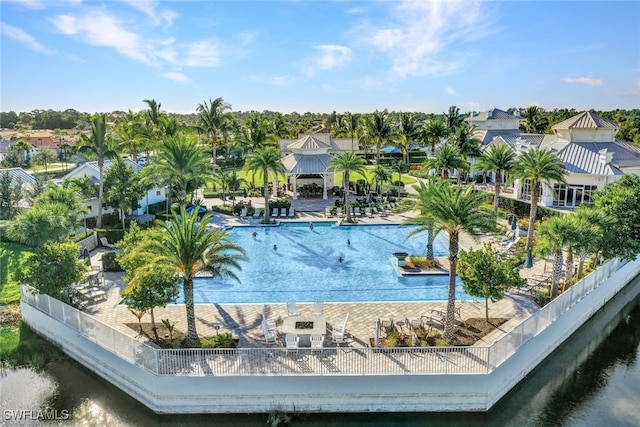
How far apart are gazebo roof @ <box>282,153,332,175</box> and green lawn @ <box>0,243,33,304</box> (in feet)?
74.5

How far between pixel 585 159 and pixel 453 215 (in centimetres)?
2948

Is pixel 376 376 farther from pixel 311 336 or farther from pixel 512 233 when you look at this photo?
pixel 512 233

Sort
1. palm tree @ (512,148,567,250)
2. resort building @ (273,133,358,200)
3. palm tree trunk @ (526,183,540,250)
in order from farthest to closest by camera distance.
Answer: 1. resort building @ (273,133,358,200)
2. palm tree trunk @ (526,183,540,250)
3. palm tree @ (512,148,567,250)

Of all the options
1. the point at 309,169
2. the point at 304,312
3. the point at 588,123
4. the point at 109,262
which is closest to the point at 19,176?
the point at 109,262

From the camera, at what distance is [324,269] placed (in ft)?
88.2

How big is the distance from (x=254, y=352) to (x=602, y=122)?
4048cm

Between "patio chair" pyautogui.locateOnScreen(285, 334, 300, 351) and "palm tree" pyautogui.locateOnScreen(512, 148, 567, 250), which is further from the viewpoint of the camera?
"palm tree" pyautogui.locateOnScreen(512, 148, 567, 250)

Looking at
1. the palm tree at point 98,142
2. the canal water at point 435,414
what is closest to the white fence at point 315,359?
the canal water at point 435,414

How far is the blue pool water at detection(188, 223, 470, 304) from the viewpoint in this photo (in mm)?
22891

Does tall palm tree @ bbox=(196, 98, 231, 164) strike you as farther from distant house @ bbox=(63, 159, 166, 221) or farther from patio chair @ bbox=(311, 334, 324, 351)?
patio chair @ bbox=(311, 334, 324, 351)

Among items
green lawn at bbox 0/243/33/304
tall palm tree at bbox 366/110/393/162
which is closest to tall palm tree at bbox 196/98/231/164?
tall palm tree at bbox 366/110/393/162

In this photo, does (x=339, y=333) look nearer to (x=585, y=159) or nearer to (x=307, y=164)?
(x=307, y=164)

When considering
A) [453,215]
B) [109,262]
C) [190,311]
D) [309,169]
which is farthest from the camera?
[309,169]

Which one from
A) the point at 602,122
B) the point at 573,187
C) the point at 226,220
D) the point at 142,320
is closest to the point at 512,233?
the point at 573,187
